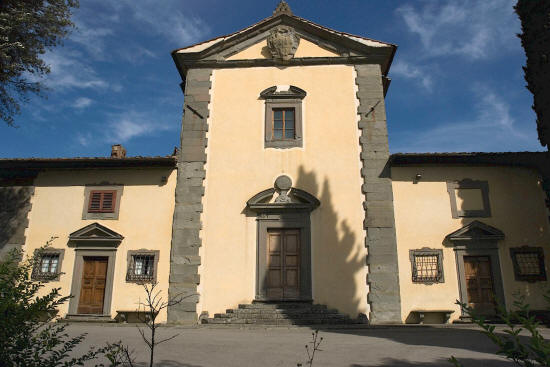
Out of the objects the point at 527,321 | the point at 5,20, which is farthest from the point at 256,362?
the point at 5,20

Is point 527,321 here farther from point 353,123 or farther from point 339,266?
point 353,123

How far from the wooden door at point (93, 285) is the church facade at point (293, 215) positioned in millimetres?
31

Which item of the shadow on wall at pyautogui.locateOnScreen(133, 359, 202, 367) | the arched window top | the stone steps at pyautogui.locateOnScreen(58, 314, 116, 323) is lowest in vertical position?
the shadow on wall at pyautogui.locateOnScreen(133, 359, 202, 367)

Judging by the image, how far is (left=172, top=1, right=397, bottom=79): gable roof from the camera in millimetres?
13328

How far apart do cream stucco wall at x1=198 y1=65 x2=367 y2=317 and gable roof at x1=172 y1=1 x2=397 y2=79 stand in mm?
481

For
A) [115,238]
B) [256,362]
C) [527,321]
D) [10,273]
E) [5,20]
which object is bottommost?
[256,362]

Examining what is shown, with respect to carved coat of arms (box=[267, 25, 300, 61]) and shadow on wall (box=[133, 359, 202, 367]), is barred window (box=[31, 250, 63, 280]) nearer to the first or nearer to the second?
shadow on wall (box=[133, 359, 202, 367])

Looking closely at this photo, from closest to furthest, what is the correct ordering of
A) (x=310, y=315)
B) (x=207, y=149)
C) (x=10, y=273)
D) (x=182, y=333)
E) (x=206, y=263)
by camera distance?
(x=10, y=273) → (x=182, y=333) → (x=310, y=315) → (x=206, y=263) → (x=207, y=149)

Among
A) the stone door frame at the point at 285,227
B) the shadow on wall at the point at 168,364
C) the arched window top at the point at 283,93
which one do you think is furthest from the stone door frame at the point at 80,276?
the arched window top at the point at 283,93

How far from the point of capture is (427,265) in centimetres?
1120

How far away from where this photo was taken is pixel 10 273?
4477mm

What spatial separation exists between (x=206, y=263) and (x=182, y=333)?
258 cm

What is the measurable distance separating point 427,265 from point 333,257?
2.40m

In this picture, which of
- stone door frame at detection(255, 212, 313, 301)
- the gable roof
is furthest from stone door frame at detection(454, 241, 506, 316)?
the gable roof
